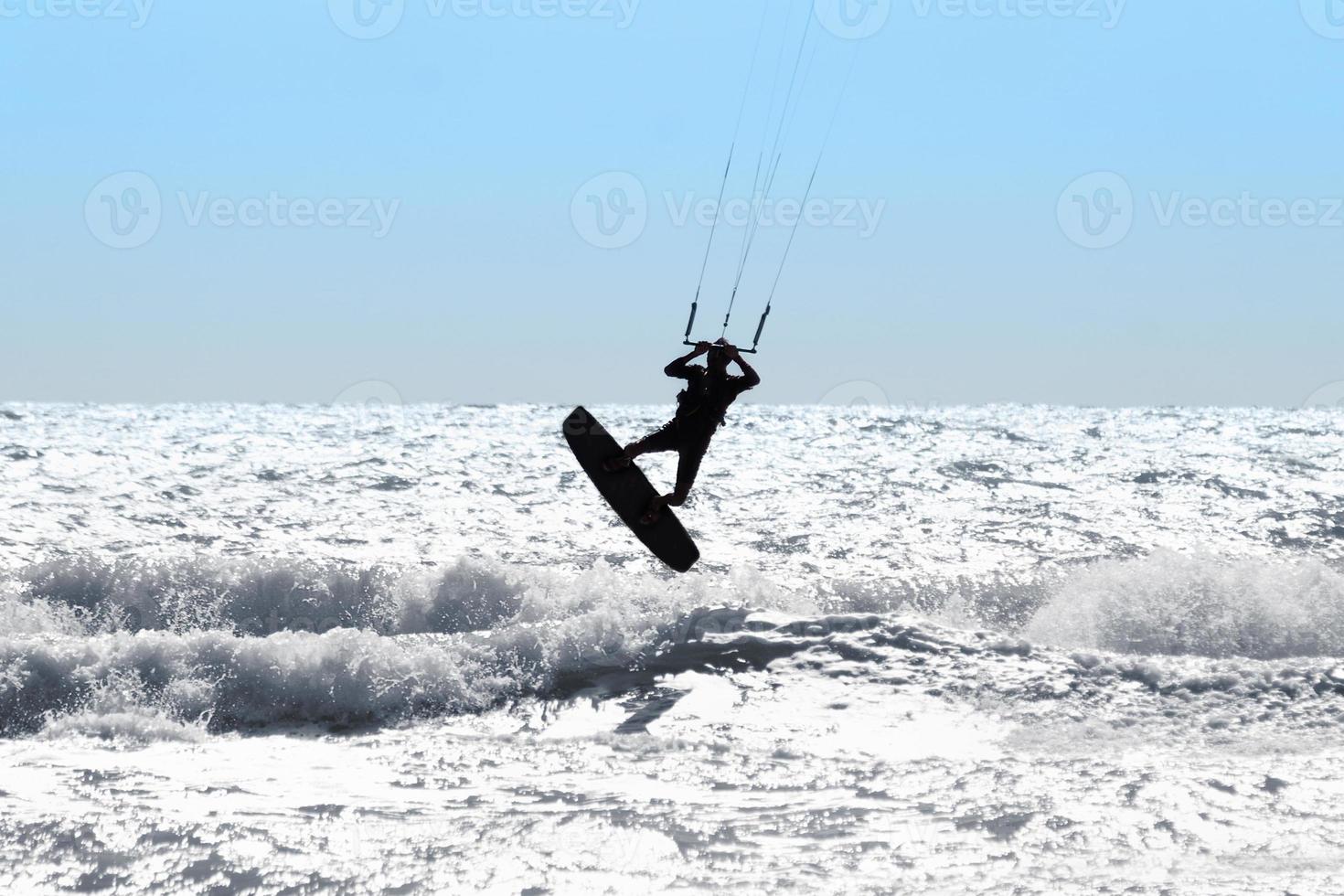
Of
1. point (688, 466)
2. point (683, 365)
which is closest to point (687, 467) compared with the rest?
point (688, 466)

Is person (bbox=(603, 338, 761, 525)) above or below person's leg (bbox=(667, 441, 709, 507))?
above

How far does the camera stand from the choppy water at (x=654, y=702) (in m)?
6.38

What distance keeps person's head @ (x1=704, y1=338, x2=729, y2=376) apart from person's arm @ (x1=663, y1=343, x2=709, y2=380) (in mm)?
116

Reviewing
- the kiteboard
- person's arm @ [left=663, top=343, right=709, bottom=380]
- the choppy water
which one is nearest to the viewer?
the choppy water

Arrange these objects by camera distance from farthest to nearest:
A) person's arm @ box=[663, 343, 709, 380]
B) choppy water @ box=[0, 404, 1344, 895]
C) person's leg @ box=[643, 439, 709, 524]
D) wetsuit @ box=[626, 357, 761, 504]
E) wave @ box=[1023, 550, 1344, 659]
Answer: wave @ box=[1023, 550, 1344, 659], person's leg @ box=[643, 439, 709, 524], wetsuit @ box=[626, 357, 761, 504], person's arm @ box=[663, 343, 709, 380], choppy water @ box=[0, 404, 1344, 895]

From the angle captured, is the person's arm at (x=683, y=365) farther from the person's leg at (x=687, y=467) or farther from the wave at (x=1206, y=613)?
the wave at (x=1206, y=613)

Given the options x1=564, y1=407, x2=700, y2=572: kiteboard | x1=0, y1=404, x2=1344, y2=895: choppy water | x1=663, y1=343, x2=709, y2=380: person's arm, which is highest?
x1=663, y1=343, x2=709, y2=380: person's arm

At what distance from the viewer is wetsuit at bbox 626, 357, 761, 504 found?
9750mm

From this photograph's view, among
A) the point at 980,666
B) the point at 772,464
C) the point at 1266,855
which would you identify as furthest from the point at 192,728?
the point at 772,464

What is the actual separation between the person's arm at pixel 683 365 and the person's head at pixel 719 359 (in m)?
0.12

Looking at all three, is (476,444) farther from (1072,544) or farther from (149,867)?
(149,867)

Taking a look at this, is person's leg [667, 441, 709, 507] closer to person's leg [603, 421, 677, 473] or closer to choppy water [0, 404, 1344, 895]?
person's leg [603, 421, 677, 473]

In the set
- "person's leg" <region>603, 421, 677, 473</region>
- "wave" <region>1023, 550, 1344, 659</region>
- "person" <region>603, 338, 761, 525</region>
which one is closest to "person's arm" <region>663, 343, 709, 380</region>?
"person" <region>603, 338, 761, 525</region>

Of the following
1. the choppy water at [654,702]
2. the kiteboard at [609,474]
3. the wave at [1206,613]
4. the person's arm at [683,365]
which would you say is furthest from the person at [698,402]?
the wave at [1206,613]
